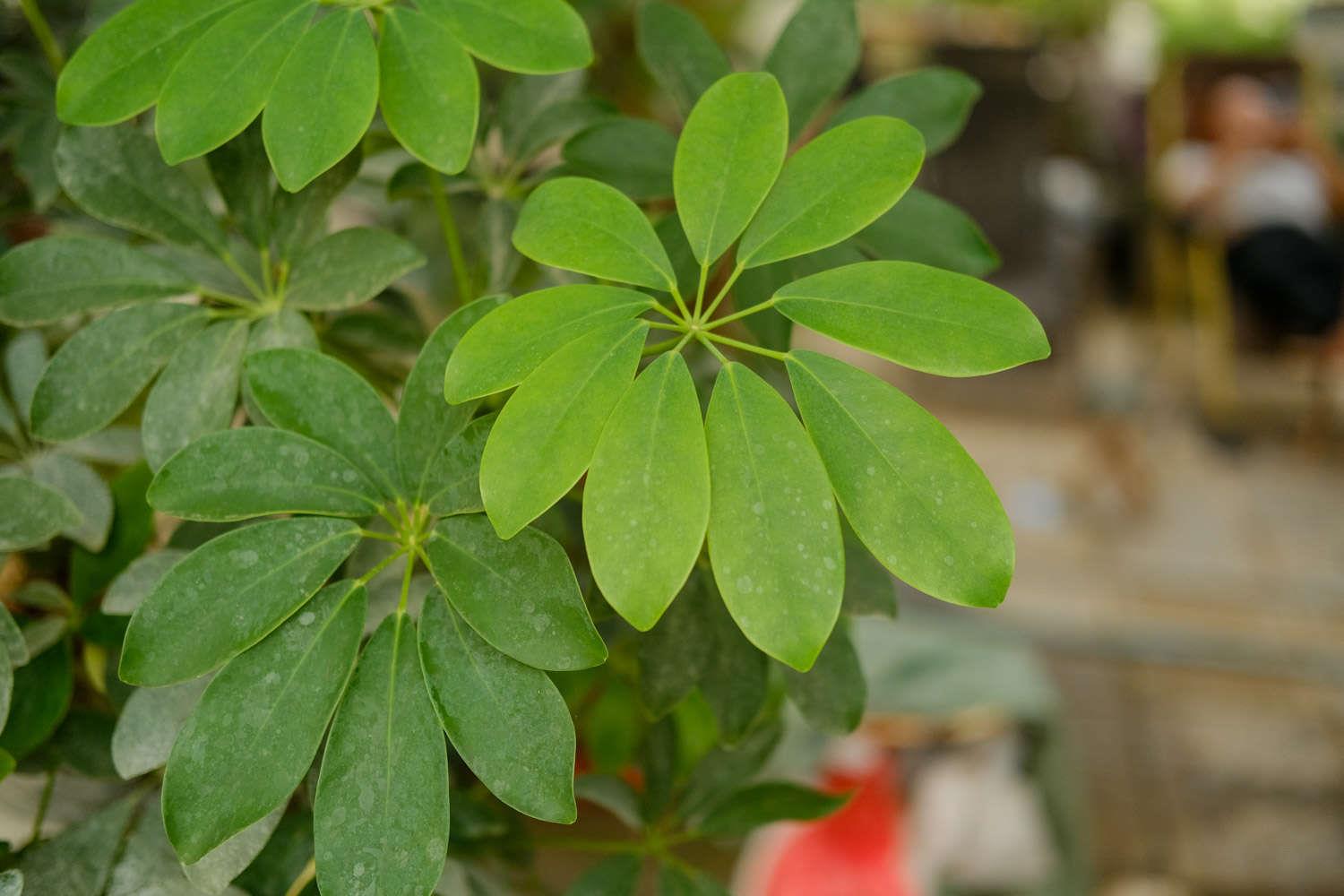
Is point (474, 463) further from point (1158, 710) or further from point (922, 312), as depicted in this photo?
point (1158, 710)

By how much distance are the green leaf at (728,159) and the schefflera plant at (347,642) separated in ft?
0.38

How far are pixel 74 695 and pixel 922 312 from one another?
0.63m

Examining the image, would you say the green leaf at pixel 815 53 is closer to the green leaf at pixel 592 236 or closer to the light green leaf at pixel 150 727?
the green leaf at pixel 592 236

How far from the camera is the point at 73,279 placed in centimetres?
58

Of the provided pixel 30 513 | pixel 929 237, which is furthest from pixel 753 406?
pixel 30 513

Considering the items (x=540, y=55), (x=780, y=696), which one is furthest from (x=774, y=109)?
(x=780, y=696)

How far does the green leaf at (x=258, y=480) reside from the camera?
47cm

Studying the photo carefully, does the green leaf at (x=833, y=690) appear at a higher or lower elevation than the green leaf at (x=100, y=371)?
lower

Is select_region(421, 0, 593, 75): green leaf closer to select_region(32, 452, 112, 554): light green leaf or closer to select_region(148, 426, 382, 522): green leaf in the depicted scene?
select_region(148, 426, 382, 522): green leaf

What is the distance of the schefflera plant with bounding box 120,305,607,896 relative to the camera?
43 cm

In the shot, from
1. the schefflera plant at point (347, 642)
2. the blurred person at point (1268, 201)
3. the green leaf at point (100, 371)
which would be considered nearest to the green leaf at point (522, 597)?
the schefflera plant at point (347, 642)

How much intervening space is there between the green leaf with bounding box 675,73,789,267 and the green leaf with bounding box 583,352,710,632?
3.5 inches

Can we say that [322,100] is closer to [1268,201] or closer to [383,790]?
[383,790]

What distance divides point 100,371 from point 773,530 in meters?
0.39
